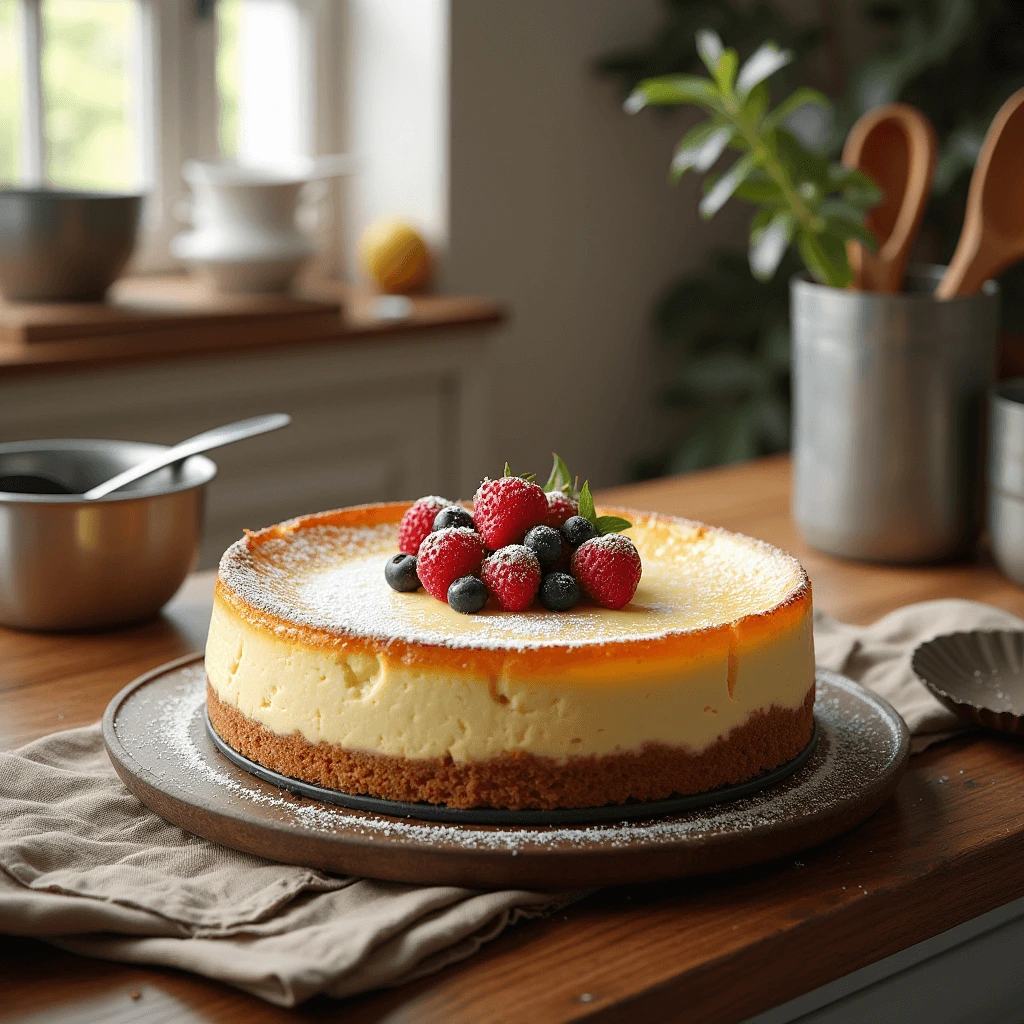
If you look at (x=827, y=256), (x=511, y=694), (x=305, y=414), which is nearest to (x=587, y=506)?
(x=511, y=694)

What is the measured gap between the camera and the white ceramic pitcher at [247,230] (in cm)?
261

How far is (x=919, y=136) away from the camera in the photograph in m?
1.62

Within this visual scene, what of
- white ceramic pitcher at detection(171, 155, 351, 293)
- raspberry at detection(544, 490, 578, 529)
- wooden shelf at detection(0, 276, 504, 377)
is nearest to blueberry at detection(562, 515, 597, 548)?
raspberry at detection(544, 490, 578, 529)

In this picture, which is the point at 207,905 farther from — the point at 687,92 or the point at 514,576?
the point at 687,92

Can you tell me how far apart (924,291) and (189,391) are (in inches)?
53.1

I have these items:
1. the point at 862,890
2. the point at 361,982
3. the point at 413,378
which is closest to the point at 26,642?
the point at 361,982

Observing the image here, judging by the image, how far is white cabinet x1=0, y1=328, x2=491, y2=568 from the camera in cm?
238

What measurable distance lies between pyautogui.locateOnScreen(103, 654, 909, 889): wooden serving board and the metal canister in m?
→ 0.55

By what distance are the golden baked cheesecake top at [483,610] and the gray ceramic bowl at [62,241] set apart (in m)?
1.26

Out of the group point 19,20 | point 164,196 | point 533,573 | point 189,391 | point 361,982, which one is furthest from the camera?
point 164,196

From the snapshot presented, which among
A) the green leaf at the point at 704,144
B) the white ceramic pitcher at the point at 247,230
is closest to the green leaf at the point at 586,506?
the green leaf at the point at 704,144

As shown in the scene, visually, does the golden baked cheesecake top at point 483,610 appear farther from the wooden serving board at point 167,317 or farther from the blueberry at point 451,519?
the wooden serving board at point 167,317

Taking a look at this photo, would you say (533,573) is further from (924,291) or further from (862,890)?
(924,291)

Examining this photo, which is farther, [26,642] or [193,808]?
[26,642]
